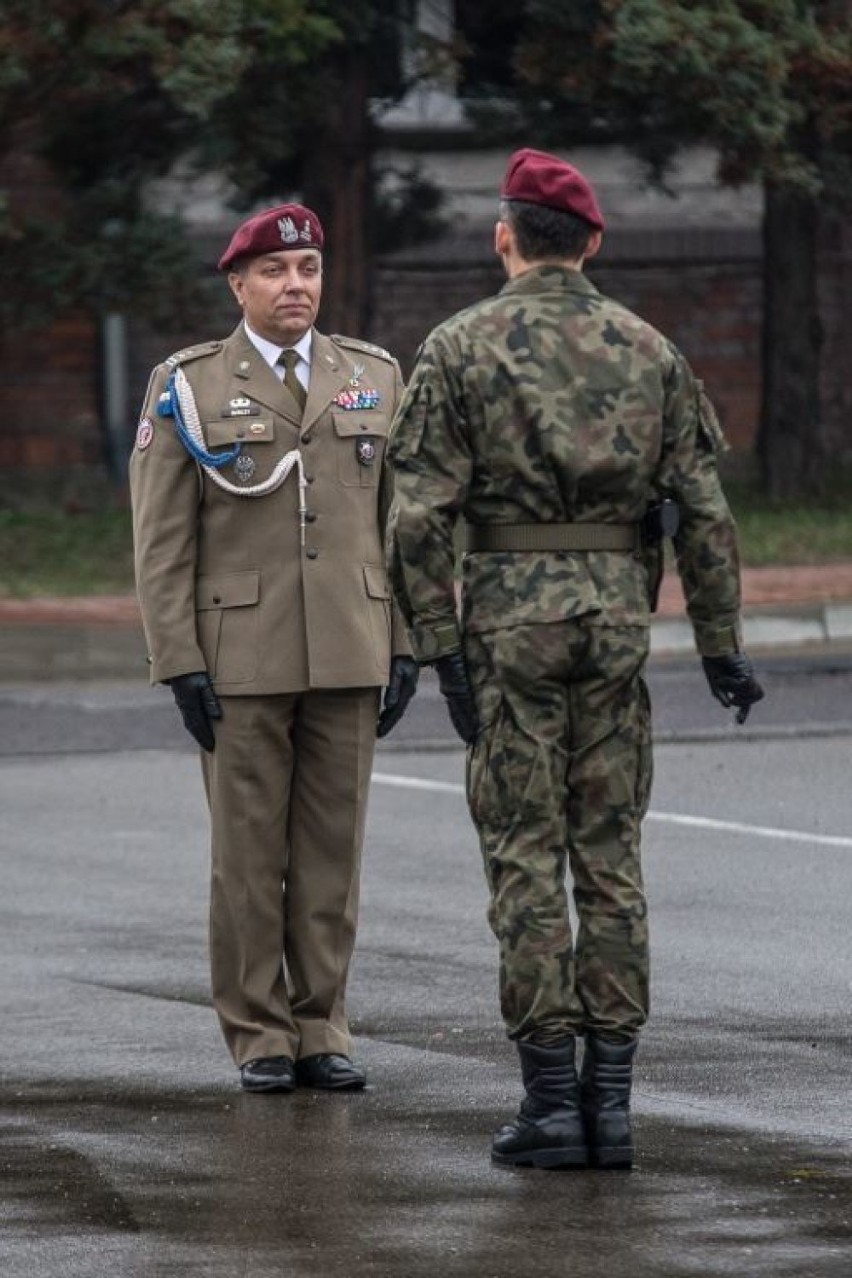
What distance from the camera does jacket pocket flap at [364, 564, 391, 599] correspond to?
6762mm

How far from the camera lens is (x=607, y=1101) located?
582 centimetres

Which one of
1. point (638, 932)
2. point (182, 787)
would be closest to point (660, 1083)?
point (638, 932)

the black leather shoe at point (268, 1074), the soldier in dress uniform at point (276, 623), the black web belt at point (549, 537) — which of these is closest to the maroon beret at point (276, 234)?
the soldier in dress uniform at point (276, 623)

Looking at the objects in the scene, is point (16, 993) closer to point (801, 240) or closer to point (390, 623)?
point (390, 623)

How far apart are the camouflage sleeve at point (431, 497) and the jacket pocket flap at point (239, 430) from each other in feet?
3.03

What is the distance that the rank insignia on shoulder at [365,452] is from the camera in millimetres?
6762

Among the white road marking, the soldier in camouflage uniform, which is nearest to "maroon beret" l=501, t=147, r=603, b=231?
the soldier in camouflage uniform

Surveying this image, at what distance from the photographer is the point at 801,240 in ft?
75.0

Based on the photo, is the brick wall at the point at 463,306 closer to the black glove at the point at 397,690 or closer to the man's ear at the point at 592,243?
the black glove at the point at 397,690

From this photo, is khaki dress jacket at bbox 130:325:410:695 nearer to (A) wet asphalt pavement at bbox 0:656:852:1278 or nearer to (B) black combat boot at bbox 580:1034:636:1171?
(A) wet asphalt pavement at bbox 0:656:852:1278

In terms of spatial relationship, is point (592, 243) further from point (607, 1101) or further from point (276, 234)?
point (607, 1101)

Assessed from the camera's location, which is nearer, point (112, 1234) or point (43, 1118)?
point (112, 1234)

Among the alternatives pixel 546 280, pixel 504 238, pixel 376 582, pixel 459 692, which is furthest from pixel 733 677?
pixel 376 582

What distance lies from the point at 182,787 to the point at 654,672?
4.08 metres
